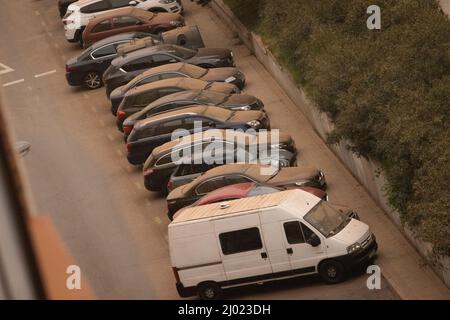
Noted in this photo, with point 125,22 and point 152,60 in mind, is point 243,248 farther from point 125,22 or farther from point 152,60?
point 125,22

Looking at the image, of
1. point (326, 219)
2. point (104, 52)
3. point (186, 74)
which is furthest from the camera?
point (104, 52)

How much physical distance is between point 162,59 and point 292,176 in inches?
374

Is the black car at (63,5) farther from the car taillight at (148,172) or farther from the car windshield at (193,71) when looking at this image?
the car taillight at (148,172)

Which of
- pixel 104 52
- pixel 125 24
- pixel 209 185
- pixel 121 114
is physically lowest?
pixel 125 24

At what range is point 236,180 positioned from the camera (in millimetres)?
20391

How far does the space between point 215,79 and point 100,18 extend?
24.8ft

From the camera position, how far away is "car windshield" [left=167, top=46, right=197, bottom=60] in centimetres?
2900

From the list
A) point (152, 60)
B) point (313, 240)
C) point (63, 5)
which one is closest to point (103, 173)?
point (152, 60)

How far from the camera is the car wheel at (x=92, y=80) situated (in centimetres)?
3094

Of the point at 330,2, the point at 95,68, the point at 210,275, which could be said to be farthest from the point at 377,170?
the point at 95,68

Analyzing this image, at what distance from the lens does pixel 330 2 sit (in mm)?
26297

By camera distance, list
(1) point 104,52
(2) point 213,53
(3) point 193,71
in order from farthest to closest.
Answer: (1) point 104,52 → (2) point 213,53 → (3) point 193,71
